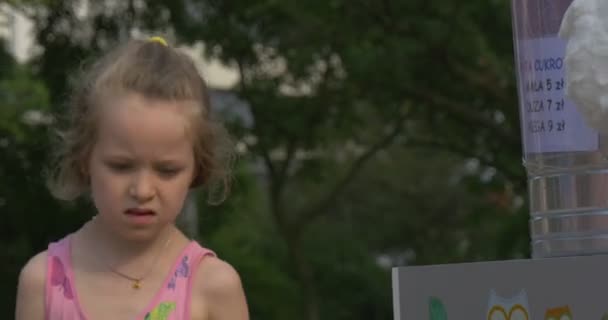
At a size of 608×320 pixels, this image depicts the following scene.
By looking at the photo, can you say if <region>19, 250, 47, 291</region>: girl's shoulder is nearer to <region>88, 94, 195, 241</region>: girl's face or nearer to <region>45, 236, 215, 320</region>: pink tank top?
<region>45, 236, 215, 320</region>: pink tank top

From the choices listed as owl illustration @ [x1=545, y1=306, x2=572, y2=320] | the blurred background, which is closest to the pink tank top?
owl illustration @ [x1=545, y1=306, x2=572, y2=320]

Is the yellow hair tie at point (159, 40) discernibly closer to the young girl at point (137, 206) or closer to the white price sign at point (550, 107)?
the young girl at point (137, 206)

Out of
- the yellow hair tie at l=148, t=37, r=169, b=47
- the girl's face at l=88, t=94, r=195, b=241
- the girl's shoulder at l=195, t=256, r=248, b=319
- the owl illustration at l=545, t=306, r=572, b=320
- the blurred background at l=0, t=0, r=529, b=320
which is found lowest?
the owl illustration at l=545, t=306, r=572, b=320

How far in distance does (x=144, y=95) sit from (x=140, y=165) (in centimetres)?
17

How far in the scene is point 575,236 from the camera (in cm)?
256

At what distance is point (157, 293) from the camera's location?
2738 mm

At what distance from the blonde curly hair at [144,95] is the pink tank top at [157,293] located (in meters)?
0.16

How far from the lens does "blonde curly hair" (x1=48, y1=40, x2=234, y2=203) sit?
279cm

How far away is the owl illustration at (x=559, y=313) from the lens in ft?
6.95

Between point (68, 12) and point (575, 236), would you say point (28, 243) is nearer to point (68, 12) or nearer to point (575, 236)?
point (68, 12)

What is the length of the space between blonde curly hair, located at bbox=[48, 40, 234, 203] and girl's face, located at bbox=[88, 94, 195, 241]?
1.4 inches

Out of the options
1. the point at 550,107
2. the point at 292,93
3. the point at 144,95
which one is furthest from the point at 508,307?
the point at 292,93

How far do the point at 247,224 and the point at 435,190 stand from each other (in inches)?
421

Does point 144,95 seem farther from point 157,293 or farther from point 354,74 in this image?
point 354,74
